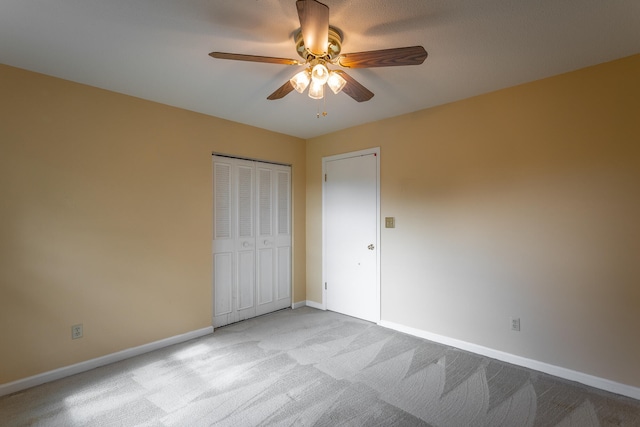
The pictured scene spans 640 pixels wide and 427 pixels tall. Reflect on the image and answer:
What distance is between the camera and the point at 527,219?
2.60m

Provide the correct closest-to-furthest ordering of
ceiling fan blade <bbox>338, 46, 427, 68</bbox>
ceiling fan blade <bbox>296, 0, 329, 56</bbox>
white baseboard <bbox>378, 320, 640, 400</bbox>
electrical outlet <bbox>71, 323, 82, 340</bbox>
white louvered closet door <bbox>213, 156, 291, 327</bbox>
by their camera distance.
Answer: ceiling fan blade <bbox>296, 0, 329, 56</bbox>
ceiling fan blade <bbox>338, 46, 427, 68</bbox>
white baseboard <bbox>378, 320, 640, 400</bbox>
electrical outlet <bbox>71, 323, 82, 340</bbox>
white louvered closet door <bbox>213, 156, 291, 327</bbox>

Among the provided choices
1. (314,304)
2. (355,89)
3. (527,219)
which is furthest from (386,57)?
(314,304)

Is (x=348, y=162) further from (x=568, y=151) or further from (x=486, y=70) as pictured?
(x=568, y=151)

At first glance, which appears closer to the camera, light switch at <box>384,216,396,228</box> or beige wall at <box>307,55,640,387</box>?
beige wall at <box>307,55,640,387</box>

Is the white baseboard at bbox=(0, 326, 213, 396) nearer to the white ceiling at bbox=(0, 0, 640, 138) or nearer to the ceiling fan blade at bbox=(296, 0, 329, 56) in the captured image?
the white ceiling at bbox=(0, 0, 640, 138)

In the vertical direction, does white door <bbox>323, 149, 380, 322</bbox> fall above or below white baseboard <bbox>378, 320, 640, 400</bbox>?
above

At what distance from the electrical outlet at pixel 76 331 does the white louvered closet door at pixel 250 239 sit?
1240 millimetres

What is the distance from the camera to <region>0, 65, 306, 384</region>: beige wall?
7.47 feet

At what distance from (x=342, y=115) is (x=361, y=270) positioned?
6.14ft

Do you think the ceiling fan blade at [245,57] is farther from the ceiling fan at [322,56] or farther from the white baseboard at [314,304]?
the white baseboard at [314,304]

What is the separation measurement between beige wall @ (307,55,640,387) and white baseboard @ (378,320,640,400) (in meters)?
0.04

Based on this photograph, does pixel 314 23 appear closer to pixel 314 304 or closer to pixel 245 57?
pixel 245 57

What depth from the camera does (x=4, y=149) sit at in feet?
7.32

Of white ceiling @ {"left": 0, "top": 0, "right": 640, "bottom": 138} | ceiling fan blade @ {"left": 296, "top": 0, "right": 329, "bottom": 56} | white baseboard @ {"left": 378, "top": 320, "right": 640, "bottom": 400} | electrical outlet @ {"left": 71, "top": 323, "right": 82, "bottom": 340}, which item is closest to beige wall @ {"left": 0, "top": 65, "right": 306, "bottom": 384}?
electrical outlet @ {"left": 71, "top": 323, "right": 82, "bottom": 340}
